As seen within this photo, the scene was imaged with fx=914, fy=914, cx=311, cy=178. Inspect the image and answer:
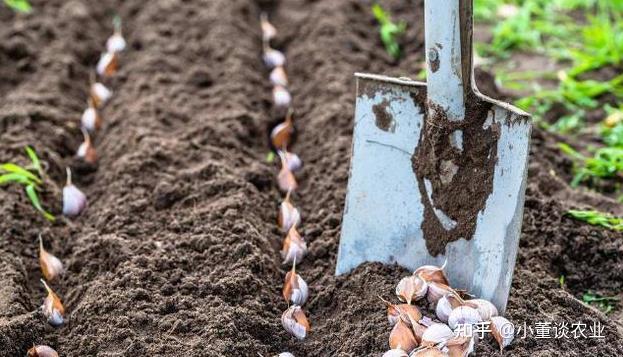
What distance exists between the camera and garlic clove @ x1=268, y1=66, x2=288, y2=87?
4.02 metres

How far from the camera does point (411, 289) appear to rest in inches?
100

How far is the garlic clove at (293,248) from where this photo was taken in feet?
9.57

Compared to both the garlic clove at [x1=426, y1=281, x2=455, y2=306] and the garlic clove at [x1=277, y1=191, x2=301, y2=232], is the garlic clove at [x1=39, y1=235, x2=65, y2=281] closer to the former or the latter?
the garlic clove at [x1=277, y1=191, x2=301, y2=232]

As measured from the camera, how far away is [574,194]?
3.24 m

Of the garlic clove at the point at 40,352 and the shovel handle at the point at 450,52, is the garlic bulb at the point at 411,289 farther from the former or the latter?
the garlic clove at the point at 40,352

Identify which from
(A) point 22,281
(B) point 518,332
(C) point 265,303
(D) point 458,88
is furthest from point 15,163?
(B) point 518,332

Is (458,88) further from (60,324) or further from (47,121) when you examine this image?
(47,121)

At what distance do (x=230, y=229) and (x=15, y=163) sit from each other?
0.98 m

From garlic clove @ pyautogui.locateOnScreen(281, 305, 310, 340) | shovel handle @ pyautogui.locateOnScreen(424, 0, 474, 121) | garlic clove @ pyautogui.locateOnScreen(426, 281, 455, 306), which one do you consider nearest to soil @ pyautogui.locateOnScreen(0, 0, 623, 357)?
garlic clove @ pyautogui.locateOnScreen(281, 305, 310, 340)

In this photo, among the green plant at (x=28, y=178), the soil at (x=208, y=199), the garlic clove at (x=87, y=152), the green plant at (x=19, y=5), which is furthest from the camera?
the green plant at (x=19, y=5)

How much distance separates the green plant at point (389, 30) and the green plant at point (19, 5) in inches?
68.5

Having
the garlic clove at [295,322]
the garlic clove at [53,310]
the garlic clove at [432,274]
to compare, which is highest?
the garlic clove at [432,274]

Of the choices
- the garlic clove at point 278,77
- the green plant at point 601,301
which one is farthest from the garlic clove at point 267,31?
the green plant at point 601,301

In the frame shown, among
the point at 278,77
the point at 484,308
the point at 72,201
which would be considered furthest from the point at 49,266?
the point at 278,77
